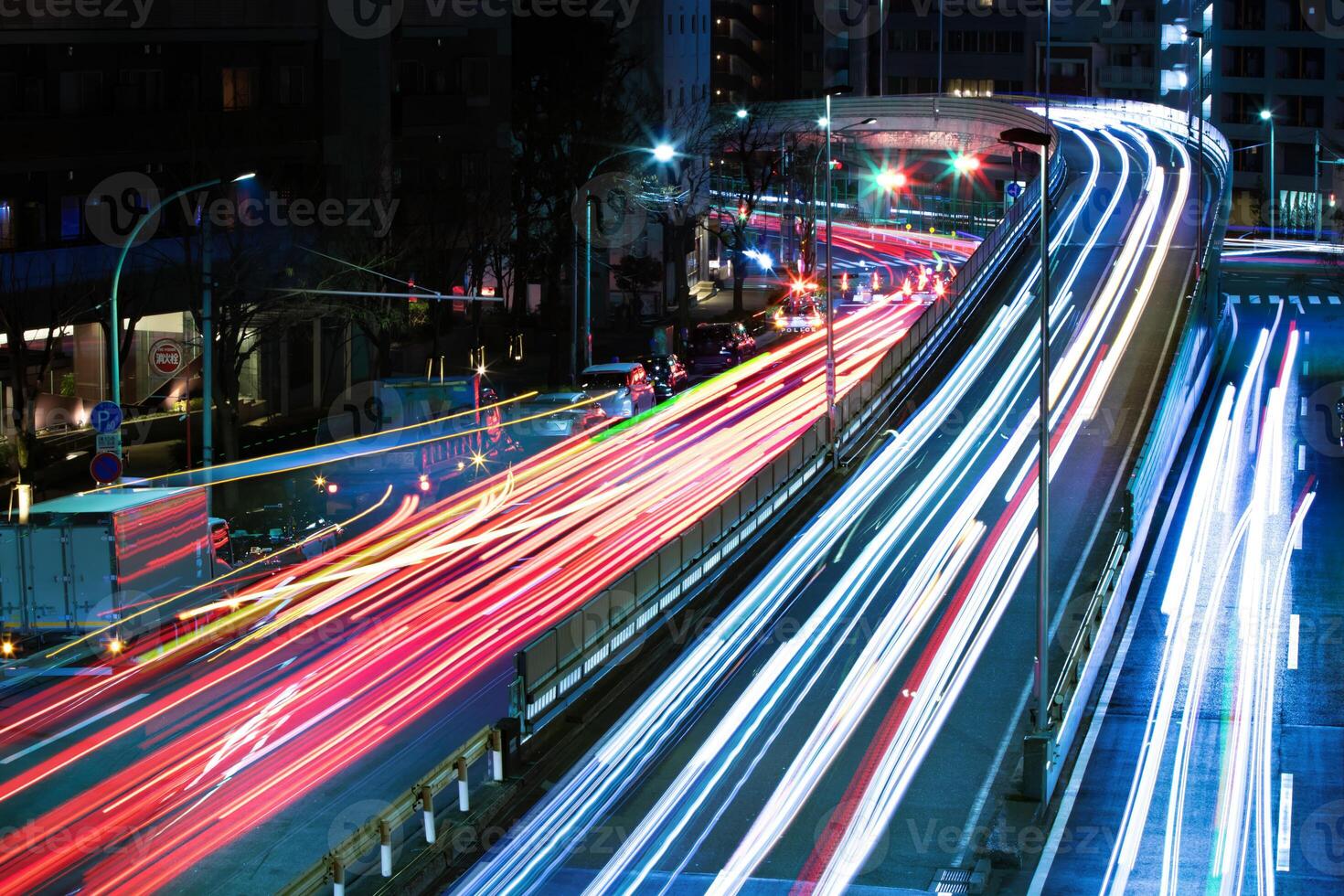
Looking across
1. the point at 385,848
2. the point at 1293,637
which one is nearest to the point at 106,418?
the point at 385,848

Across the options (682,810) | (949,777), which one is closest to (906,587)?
(949,777)

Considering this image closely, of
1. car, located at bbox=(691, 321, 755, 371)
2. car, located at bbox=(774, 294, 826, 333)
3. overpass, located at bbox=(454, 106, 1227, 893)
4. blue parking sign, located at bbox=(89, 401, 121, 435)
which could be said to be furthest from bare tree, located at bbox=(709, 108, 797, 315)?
blue parking sign, located at bbox=(89, 401, 121, 435)

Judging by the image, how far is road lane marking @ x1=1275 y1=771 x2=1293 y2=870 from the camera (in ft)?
65.3

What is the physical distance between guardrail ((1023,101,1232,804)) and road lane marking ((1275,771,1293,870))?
269cm

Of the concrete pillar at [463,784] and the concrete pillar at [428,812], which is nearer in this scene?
the concrete pillar at [428,812]

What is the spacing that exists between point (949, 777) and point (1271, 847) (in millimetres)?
3931

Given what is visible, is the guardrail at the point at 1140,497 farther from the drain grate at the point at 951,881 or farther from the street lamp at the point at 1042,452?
the drain grate at the point at 951,881

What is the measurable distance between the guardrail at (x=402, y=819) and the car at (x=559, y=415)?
77.7ft

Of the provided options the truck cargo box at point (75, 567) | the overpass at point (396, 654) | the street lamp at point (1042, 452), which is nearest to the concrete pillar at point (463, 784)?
the overpass at point (396, 654)

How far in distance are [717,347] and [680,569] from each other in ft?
104

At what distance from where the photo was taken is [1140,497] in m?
37.2

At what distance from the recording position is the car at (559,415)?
1778 inches

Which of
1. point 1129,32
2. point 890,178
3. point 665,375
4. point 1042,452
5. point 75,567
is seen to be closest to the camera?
point 1042,452

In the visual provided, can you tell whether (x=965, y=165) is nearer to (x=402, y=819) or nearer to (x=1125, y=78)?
(x=1125, y=78)
